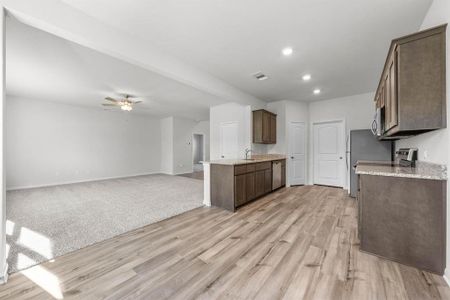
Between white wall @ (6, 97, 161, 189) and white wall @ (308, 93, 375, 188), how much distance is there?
666 centimetres

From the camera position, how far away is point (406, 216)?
1823mm

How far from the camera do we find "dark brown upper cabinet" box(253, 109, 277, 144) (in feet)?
17.0

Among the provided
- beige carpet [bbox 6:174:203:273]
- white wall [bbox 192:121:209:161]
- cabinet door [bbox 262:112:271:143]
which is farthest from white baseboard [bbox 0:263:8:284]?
white wall [bbox 192:121:209:161]

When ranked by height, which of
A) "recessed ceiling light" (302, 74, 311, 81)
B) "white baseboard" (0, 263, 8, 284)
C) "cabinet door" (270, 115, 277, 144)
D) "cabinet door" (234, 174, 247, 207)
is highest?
"recessed ceiling light" (302, 74, 311, 81)

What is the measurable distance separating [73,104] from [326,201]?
8019 millimetres

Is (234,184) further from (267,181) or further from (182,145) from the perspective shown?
(182,145)

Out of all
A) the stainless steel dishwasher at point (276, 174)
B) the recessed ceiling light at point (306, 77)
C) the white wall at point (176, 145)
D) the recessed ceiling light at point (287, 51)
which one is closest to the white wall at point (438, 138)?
the recessed ceiling light at point (287, 51)

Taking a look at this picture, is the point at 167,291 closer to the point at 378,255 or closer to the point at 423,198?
the point at 378,255

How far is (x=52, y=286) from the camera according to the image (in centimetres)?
158

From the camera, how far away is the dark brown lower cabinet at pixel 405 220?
1678mm

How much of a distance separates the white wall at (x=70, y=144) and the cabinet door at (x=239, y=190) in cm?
594

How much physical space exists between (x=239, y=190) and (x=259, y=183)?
833 mm

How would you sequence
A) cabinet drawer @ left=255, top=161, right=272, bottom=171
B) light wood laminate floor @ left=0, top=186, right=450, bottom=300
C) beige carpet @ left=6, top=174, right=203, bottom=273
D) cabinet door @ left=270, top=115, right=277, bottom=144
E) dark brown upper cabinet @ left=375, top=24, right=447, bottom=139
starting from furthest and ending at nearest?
cabinet door @ left=270, top=115, right=277, bottom=144 → cabinet drawer @ left=255, top=161, right=272, bottom=171 → beige carpet @ left=6, top=174, right=203, bottom=273 → dark brown upper cabinet @ left=375, top=24, right=447, bottom=139 → light wood laminate floor @ left=0, top=186, right=450, bottom=300

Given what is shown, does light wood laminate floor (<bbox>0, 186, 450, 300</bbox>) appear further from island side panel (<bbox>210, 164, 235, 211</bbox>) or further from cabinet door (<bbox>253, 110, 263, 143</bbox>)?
cabinet door (<bbox>253, 110, 263, 143</bbox>)
